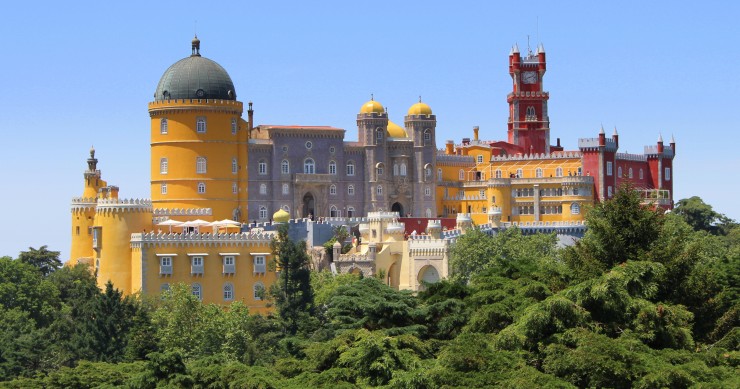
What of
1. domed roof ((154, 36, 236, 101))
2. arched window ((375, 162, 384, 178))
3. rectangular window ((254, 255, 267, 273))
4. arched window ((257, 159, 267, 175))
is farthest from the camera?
arched window ((375, 162, 384, 178))

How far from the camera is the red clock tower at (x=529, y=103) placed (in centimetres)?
12469

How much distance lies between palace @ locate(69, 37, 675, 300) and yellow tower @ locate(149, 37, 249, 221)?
0.29 ft

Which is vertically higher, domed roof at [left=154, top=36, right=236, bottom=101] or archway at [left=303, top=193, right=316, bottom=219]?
domed roof at [left=154, top=36, right=236, bottom=101]

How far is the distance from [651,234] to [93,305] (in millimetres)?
31314

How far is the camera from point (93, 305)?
78.8m

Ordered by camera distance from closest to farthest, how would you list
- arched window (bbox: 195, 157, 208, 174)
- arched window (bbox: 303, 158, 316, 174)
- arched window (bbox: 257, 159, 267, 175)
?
arched window (bbox: 195, 157, 208, 174), arched window (bbox: 257, 159, 267, 175), arched window (bbox: 303, 158, 316, 174)

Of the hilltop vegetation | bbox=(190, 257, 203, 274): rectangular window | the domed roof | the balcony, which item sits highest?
the domed roof

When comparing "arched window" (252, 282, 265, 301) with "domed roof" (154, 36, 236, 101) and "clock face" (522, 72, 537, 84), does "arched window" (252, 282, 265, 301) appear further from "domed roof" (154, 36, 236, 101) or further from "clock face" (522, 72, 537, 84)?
"clock face" (522, 72, 537, 84)

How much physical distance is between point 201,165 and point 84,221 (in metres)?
9.21

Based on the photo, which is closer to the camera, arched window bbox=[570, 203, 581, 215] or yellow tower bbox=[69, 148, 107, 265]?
yellow tower bbox=[69, 148, 107, 265]

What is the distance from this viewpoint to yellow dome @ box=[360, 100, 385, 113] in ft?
362

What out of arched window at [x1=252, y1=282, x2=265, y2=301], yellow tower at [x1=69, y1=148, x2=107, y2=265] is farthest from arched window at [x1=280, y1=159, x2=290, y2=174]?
arched window at [x1=252, y1=282, x2=265, y2=301]

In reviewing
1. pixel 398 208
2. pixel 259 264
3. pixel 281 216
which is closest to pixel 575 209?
pixel 398 208

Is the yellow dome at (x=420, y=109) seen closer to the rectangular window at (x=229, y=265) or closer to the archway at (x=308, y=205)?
the archway at (x=308, y=205)
